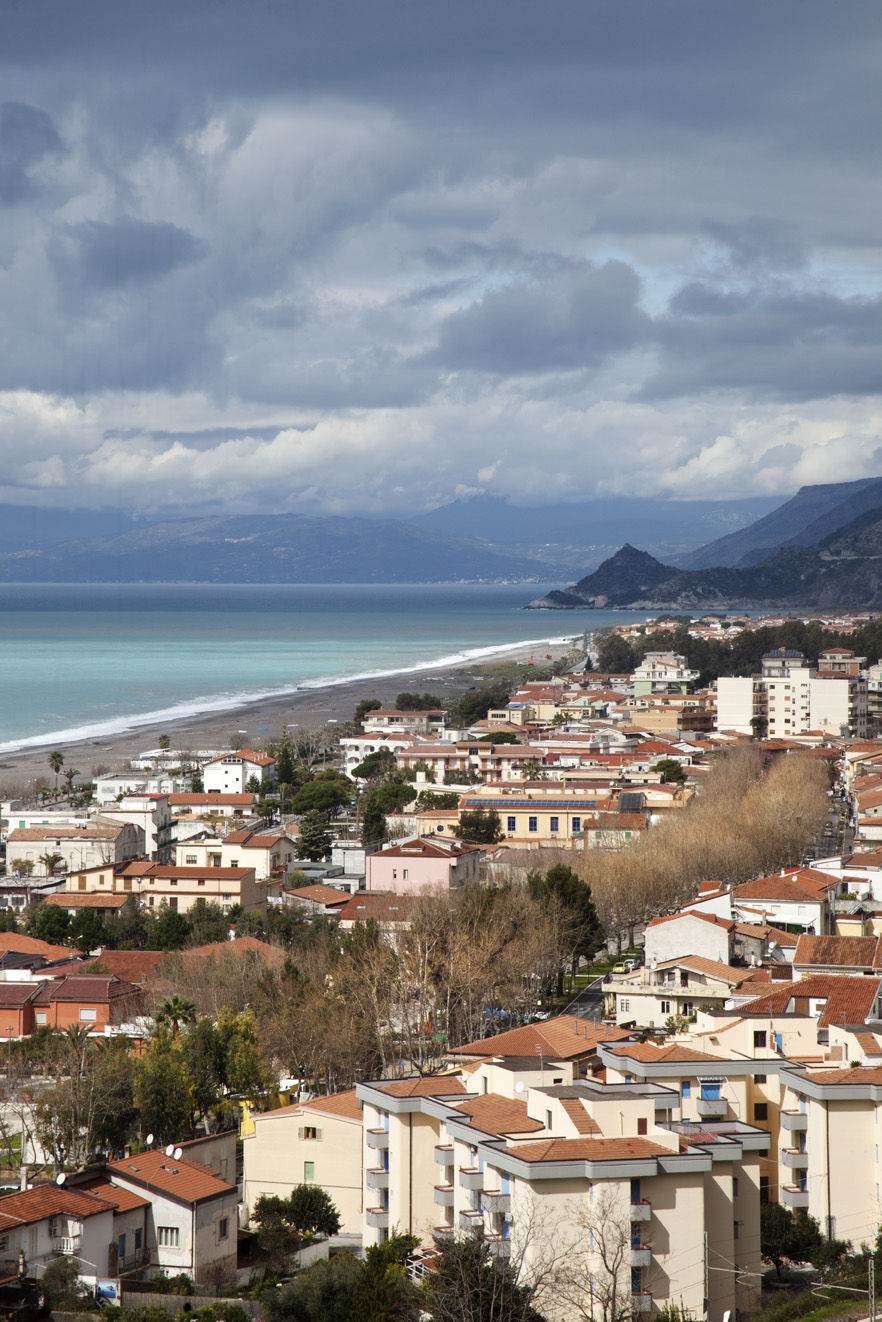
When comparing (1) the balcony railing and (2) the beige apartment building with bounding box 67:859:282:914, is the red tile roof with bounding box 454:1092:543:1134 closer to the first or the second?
(1) the balcony railing

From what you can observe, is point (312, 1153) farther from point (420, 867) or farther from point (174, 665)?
point (174, 665)

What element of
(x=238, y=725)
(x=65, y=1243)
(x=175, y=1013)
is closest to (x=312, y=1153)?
(x=65, y=1243)

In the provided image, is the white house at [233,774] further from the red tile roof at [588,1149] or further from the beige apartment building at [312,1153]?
the red tile roof at [588,1149]

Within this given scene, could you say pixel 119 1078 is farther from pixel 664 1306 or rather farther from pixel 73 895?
pixel 73 895

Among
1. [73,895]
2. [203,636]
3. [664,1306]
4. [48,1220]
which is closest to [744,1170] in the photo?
[664,1306]

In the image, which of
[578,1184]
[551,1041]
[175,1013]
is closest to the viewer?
[578,1184]

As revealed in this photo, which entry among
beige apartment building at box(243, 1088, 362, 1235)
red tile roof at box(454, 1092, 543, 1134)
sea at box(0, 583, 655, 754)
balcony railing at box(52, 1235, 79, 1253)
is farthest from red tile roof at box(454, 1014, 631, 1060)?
sea at box(0, 583, 655, 754)
